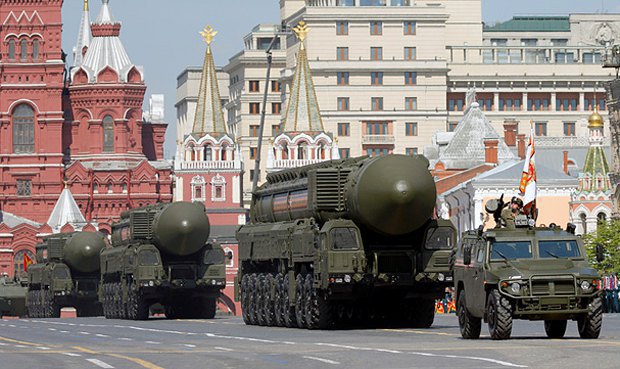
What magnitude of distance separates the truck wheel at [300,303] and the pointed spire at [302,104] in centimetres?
11480

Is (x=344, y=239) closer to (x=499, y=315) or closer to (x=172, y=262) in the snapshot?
(x=499, y=315)

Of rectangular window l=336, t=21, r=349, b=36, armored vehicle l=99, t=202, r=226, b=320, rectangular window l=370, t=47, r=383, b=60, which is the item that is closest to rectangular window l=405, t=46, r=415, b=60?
rectangular window l=370, t=47, r=383, b=60

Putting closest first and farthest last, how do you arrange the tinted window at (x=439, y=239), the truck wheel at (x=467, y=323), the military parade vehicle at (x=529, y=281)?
the military parade vehicle at (x=529, y=281) → the truck wheel at (x=467, y=323) → the tinted window at (x=439, y=239)

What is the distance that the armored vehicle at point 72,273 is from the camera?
272 ft

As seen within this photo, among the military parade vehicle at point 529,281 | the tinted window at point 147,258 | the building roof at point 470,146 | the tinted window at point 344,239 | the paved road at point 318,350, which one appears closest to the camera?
the paved road at point 318,350

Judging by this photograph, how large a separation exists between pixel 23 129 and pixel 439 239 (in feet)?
402

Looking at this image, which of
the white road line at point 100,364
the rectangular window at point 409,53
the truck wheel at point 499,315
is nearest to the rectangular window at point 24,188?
the rectangular window at point 409,53

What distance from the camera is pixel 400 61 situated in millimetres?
182875

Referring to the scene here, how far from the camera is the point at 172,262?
208 feet

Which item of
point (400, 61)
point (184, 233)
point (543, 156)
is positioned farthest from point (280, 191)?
point (400, 61)

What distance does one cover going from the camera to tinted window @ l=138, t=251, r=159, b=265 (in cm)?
6288

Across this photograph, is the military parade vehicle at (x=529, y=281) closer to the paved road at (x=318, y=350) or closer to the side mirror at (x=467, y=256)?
the side mirror at (x=467, y=256)

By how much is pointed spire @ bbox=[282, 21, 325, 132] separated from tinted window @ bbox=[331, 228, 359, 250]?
117 m

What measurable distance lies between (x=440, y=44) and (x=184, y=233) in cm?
12457
